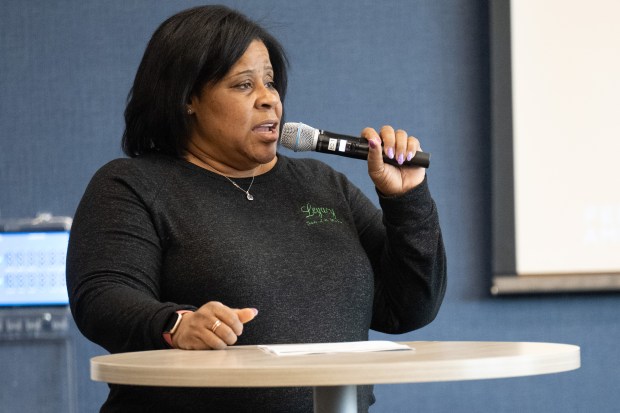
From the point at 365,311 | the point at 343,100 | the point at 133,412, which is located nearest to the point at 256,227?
the point at 365,311

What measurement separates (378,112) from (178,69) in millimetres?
1332

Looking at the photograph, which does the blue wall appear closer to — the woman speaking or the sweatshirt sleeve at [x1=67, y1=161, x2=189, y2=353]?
the woman speaking

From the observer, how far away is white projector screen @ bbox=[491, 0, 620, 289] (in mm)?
2904

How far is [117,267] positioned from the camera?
147 cm

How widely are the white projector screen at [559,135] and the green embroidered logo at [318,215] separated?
1.30 meters

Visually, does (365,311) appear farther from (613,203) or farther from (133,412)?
(613,203)

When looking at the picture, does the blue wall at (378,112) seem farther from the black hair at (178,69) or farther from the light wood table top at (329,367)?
the light wood table top at (329,367)

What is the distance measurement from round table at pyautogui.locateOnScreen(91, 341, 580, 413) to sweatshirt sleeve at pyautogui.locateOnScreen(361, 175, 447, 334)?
47cm

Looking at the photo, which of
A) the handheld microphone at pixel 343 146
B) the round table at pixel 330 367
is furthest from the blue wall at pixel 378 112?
the round table at pixel 330 367

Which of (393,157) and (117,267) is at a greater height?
(393,157)

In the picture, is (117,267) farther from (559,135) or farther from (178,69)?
(559,135)

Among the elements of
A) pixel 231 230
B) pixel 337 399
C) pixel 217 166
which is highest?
pixel 217 166

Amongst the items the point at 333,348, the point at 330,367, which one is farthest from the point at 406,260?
the point at 330,367

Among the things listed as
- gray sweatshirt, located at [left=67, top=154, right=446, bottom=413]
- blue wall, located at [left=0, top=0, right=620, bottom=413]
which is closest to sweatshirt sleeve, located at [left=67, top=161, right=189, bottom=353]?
gray sweatshirt, located at [left=67, top=154, right=446, bottom=413]
